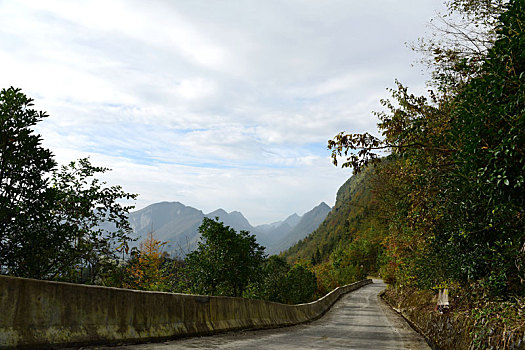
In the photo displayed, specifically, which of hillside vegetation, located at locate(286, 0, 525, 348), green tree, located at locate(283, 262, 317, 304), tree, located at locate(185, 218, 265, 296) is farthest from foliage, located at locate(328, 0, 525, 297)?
green tree, located at locate(283, 262, 317, 304)

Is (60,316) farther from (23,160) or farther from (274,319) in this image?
(274,319)

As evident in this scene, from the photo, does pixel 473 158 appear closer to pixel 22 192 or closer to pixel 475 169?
pixel 475 169

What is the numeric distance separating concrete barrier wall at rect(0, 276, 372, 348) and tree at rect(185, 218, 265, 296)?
742cm

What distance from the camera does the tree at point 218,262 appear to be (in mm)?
17766

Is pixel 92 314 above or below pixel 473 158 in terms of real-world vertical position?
below

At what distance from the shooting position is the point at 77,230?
1126 cm

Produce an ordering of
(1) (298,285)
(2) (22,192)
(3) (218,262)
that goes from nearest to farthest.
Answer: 1. (2) (22,192)
2. (3) (218,262)
3. (1) (298,285)

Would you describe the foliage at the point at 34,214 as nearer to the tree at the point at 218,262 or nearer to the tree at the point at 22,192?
the tree at the point at 22,192

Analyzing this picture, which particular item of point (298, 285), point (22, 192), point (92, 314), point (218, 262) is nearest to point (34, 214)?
point (22, 192)

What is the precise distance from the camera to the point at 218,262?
58.4 feet

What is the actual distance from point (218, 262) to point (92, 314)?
11.6 m

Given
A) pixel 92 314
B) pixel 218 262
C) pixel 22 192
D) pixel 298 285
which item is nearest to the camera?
pixel 92 314

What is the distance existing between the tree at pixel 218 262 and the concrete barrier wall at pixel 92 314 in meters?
7.42

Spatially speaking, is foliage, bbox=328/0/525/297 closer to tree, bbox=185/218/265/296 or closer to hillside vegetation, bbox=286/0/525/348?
hillside vegetation, bbox=286/0/525/348
